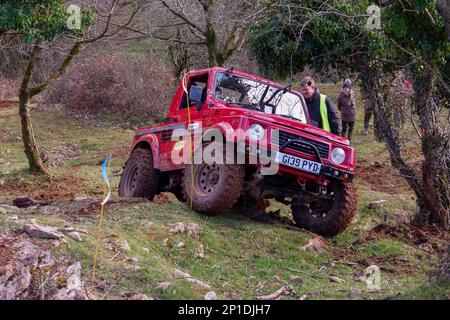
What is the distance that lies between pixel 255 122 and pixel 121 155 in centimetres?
966

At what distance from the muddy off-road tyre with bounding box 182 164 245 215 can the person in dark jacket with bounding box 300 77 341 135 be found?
1884 mm

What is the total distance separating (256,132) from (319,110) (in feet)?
6.21

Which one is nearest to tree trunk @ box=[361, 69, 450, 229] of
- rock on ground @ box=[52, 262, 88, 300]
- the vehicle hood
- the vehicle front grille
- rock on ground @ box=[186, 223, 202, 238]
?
the vehicle hood

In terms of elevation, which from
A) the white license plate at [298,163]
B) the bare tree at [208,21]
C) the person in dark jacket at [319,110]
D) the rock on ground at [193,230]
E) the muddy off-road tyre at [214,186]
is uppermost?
the bare tree at [208,21]

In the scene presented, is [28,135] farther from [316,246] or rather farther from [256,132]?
[316,246]

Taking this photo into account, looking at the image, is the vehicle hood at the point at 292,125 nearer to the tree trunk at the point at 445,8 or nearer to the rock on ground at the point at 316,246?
the rock on ground at the point at 316,246

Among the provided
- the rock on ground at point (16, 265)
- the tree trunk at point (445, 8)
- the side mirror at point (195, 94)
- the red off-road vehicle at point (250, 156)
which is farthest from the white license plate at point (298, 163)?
the rock on ground at point (16, 265)

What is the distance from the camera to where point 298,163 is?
909 cm

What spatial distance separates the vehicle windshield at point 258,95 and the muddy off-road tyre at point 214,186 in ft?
3.63

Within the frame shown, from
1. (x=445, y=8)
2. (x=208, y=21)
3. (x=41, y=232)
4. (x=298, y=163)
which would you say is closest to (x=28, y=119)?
(x=208, y=21)

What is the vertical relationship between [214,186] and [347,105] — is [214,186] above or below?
below

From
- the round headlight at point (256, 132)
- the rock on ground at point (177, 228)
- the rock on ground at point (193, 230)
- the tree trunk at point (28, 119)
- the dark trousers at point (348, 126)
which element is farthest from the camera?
the dark trousers at point (348, 126)

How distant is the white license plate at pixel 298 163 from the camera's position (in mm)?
8984

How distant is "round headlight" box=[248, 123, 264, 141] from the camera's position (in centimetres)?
889
